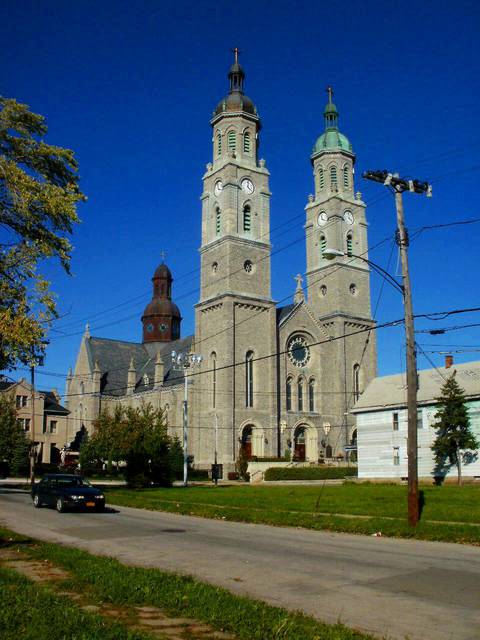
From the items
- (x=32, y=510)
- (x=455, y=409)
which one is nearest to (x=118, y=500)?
(x=32, y=510)

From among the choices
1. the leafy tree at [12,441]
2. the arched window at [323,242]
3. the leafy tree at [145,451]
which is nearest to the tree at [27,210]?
the leafy tree at [145,451]

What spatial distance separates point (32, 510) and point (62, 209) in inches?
449

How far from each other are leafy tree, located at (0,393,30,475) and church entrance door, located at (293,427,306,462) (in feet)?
84.4

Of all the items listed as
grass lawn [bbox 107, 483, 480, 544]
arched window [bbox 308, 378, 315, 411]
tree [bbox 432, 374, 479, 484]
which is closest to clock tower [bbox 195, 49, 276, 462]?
arched window [bbox 308, 378, 315, 411]

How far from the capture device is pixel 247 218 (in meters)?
63.1

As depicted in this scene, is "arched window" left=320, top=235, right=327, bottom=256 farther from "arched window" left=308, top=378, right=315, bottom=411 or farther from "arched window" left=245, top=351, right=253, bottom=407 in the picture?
"arched window" left=245, top=351, right=253, bottom=407

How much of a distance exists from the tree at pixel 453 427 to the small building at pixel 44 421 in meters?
48.3

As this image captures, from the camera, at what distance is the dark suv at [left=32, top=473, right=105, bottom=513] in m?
23.4

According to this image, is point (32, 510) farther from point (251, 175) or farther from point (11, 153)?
point (251, 175)

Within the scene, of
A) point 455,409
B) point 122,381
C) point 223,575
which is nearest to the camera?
point 223,575

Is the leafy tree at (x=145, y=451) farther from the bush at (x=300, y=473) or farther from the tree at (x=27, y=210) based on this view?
the tree at (x=27, y=210)

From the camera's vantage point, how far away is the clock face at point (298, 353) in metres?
63.3

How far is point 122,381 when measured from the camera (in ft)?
256

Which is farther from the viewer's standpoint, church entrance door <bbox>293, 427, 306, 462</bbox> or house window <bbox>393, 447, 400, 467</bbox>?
church entrance door <bbox>293, 427, 306, 462</bbox>
